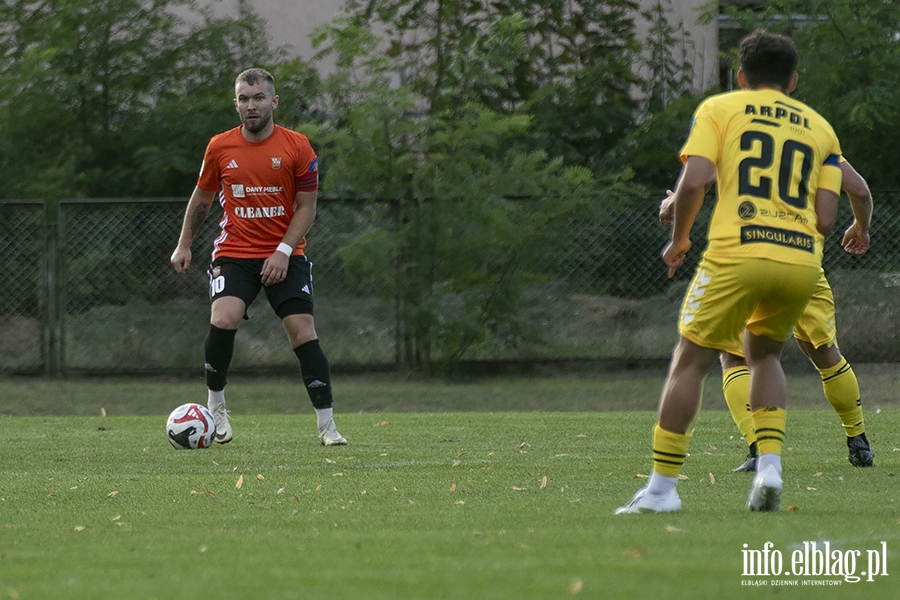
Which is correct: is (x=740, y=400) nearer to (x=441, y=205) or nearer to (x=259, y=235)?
(x=259, y=235)

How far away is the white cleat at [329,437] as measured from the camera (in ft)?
24.5

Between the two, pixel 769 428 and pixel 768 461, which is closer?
pixel 768 461

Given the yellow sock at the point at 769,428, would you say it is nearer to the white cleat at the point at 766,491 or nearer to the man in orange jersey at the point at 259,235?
the white cleat at the point at 766,491

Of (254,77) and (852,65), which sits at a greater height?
(852,65)

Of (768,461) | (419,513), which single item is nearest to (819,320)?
(768,461)

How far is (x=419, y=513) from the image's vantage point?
15.0ft

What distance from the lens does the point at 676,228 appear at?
14.5 feet

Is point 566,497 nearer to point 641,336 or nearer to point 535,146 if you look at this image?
point 641,336

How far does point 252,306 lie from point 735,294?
9.88 m

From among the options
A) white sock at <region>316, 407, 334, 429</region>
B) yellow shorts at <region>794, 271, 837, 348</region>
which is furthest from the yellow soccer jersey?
white sock at <region>316, 407, 334, 429</region>

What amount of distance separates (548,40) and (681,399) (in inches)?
542

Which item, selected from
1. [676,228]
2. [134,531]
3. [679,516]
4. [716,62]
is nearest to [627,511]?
[679,516]

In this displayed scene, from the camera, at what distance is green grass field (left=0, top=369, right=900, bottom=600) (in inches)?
126

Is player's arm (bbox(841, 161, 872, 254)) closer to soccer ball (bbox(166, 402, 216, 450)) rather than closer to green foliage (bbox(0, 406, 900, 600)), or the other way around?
green foliage (bbox(0, 406, 900, 600))
